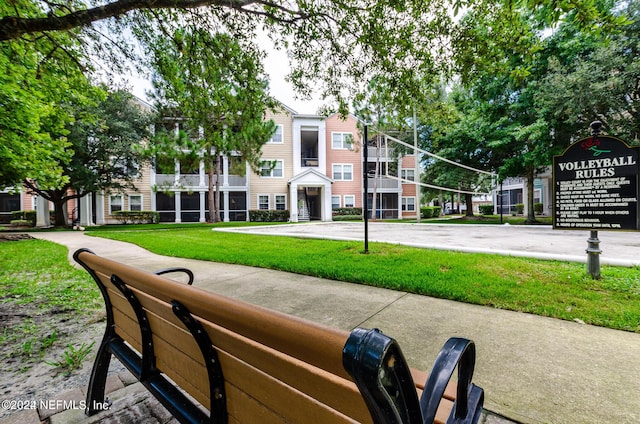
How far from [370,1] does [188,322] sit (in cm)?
584

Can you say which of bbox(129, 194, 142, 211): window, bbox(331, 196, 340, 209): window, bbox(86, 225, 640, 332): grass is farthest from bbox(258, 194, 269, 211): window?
bbox(86, 225, 640, 332): grass

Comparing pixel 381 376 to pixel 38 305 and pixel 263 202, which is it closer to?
pixel 38 305

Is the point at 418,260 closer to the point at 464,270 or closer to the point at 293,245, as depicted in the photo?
the point at 464,270

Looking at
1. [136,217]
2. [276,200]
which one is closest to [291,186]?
[276,200]

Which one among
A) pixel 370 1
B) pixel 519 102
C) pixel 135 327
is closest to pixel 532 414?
pixel 135 327

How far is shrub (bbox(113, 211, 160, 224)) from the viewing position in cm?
2255

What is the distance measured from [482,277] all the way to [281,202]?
882 inches

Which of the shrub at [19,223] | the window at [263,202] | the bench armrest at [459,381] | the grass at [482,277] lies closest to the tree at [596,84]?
the grass at [482,277]

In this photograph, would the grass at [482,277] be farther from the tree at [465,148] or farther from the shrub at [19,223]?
the shrub at [19,223]

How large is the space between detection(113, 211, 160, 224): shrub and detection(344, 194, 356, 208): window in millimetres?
16386

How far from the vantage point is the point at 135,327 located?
171 centimetres

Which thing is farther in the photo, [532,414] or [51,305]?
[51,305]

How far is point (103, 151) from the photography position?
58.9 ft

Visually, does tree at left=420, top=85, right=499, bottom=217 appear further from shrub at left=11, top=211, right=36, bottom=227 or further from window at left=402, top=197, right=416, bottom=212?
shrub at left=11, top=211, right=36, bottom=227
